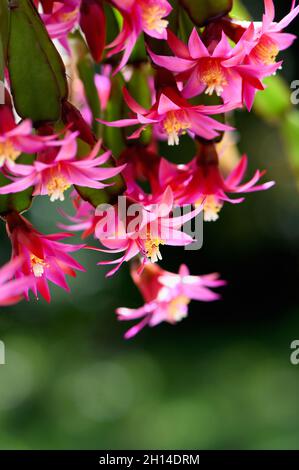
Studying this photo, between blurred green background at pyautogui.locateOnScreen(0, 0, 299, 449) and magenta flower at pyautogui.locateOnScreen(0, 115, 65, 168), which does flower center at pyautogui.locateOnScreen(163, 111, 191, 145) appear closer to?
magenta flower at pyautogui.locateOnScreen(0, 115, 65, 168)

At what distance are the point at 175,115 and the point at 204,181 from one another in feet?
0.47

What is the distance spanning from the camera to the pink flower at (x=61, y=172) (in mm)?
631

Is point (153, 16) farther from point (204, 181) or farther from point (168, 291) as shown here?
point (168, 291)

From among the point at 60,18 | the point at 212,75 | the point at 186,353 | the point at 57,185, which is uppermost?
the point at 60,18

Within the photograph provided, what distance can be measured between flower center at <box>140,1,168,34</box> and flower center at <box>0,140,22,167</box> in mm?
196

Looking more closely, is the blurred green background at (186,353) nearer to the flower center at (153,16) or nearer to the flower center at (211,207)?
the flower center at (211,207)

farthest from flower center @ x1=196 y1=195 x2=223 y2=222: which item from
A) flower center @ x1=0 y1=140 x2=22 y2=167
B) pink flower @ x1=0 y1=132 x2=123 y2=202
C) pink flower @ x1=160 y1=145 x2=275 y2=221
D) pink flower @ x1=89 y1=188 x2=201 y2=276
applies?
flower center @ x1=0 y1=140 x2=22 y2=167

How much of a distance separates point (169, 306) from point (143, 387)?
3.41m

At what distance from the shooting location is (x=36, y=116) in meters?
0.67

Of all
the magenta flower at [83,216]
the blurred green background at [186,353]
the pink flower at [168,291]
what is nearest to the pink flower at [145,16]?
the magenta flower at [83,216]

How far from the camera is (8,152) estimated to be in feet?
2.01

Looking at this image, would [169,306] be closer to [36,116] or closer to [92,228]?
[92,228]

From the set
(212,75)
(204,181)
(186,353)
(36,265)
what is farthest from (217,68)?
(186,353)

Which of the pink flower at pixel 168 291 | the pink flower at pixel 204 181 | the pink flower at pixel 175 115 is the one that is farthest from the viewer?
the pink flower at pixel 168 291
